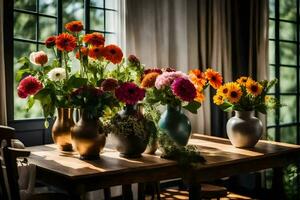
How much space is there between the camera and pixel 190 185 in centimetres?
267

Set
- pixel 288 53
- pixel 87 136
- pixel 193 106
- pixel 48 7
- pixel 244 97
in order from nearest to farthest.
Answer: pixel 87 136, pixel 193 106, pixel 244 97, pixel 48 7, pixel 288 53

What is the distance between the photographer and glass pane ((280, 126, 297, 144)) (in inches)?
230

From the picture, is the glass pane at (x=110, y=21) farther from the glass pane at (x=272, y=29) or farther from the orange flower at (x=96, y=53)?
the glass pane at (x=272, y=29)

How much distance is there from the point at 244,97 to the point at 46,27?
74.6 inches

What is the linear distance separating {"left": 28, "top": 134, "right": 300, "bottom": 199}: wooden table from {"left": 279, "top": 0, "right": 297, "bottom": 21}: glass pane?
10.0ft

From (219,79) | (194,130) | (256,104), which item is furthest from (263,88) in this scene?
(194,130)

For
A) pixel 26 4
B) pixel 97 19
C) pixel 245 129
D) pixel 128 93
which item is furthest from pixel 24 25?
pixel 245 129

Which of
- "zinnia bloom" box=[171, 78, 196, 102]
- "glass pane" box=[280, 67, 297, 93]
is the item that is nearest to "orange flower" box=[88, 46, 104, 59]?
"zinnia bloom" box=[171, 78, 196, 102]

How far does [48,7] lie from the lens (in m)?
4.06

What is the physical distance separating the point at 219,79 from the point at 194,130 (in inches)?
75.5

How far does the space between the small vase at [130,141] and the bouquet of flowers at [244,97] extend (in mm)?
662

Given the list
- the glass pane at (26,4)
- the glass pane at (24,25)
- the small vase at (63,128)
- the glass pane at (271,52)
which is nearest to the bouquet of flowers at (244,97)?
the small vase at (63,128)

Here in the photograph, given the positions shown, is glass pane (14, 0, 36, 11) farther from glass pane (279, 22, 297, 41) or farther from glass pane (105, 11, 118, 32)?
glass pane (279, 22, 297, 41)

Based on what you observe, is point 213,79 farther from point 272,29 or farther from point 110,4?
point 272,29
